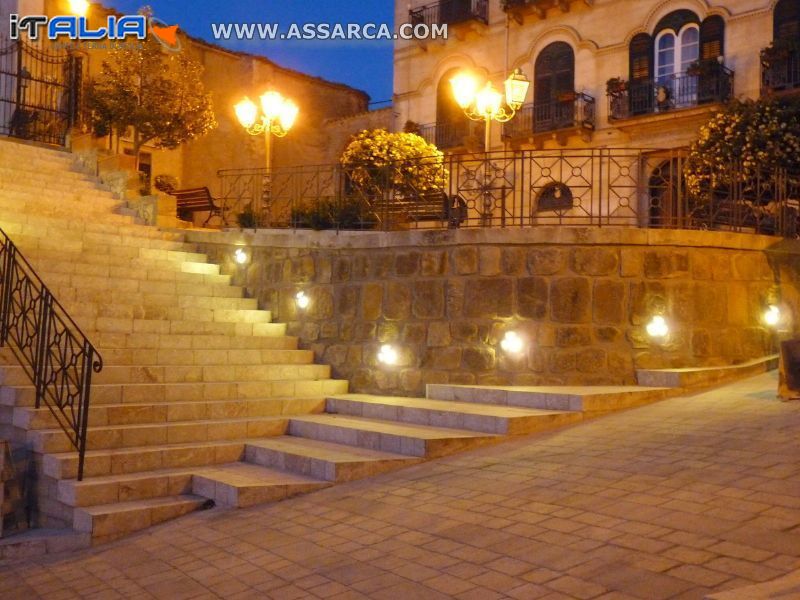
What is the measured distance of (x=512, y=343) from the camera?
352 inches

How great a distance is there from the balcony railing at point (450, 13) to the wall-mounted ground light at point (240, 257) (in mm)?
13866

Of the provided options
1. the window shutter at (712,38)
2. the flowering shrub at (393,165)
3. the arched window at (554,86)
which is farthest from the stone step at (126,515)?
the window shutter at (712,38)

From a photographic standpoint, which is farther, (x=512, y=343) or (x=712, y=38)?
(x=712, y=38)

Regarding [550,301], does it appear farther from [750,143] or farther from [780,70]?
[780,70]

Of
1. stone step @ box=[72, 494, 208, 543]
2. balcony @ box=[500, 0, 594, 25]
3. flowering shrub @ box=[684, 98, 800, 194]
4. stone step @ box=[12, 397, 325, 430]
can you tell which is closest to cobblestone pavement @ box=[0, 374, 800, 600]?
stone step @ box=[72, 494, 208, 543]

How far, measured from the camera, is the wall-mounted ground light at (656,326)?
344 inches

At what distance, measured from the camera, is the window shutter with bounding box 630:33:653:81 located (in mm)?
19891

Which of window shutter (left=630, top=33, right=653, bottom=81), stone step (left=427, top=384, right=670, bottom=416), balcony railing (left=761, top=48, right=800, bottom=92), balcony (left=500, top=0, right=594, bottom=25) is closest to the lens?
stone step (left=427, top=384, right=670, bottom=416)

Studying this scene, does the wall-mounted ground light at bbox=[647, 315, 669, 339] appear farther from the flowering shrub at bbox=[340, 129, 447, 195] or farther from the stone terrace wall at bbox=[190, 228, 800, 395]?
the flowering shrub at bbox=[340, 129, 447, 195]

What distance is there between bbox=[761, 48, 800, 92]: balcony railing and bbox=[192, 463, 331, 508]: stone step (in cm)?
1486

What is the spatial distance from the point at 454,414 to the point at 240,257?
4896mm

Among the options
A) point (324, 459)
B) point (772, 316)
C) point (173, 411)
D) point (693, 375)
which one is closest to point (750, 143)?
point (772, 316)

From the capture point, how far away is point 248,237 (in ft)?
37.2

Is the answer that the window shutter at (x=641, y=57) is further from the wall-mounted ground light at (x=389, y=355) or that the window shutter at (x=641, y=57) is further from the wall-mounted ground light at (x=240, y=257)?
the wall-mounted ground light at (x=389, y=355)
